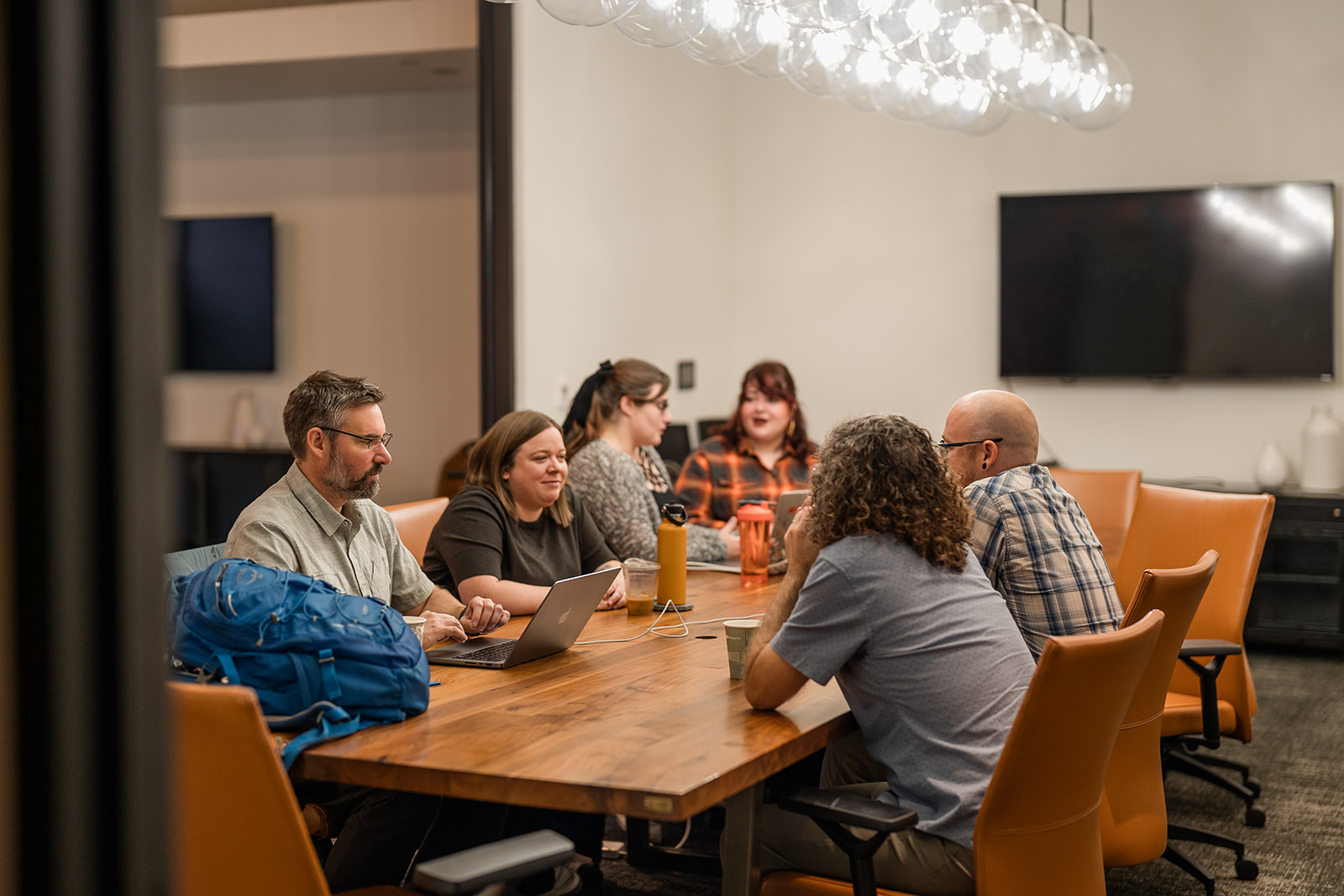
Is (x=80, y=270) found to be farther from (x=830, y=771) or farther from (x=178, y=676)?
(x=830, y=771)

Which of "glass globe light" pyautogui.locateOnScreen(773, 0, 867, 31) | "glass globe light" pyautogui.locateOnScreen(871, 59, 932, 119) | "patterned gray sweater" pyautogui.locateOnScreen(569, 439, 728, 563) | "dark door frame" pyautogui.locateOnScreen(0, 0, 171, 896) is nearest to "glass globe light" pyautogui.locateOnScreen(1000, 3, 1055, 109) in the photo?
"glass globe light" pyautogui.locateOnScreen(871, 59, 932, 119)

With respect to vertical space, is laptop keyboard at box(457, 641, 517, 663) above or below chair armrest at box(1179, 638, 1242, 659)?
above

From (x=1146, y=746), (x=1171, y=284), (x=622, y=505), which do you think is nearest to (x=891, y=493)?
(x=1146, y=746)

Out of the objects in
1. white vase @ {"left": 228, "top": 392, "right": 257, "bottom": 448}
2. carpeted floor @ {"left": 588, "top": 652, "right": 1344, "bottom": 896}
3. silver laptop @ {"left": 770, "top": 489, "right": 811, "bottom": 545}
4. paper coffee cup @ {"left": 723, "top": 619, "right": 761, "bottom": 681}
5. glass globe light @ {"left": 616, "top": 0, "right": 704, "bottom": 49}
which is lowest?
carpeted floor @ {"left": 588, "top": 652, "right": 1344, "bottom": 896}

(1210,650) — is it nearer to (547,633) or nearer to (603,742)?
(547,633)

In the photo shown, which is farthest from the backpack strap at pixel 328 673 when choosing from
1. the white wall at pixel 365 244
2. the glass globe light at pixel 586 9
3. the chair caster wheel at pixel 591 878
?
the white wall at pixel 365 244

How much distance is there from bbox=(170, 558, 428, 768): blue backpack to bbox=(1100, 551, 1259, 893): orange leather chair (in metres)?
1.22

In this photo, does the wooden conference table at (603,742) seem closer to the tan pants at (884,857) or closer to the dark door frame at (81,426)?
the tan pants at (884,857)

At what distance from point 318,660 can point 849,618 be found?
78 centimetres

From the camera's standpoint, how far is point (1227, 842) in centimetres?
284

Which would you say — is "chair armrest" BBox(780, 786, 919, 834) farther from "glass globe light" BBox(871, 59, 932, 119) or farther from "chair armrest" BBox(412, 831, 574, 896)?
"glass globe light" BBox(871, 59, 932, 119)

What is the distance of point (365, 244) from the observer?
18.4ft

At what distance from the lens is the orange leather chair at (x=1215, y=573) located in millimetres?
2953

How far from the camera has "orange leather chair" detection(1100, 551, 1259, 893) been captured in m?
2.04
